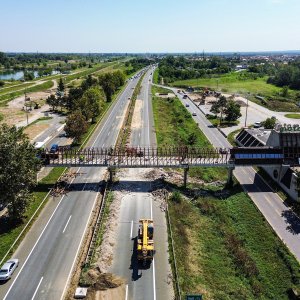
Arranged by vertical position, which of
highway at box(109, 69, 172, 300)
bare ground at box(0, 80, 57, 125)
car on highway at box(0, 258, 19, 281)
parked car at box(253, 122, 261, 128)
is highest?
car on highway at box(0, 258, 19, 281)

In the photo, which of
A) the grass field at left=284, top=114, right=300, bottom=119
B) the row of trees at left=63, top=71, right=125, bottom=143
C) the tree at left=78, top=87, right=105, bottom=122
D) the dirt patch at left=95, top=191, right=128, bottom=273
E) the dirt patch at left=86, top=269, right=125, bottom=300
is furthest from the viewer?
the grass field at left=284, top=114, right=300, bottom=119

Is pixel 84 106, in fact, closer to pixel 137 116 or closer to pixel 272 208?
pixel 137 116

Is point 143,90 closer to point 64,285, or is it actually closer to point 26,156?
point 26,156

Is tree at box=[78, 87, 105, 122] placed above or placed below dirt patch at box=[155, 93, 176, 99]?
above

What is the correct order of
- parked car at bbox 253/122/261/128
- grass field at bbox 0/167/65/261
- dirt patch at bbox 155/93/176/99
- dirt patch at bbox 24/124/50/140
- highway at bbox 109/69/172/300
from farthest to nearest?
dirt patch at bbox 155/93/176/99 → parked car at bbox 253/122/261/128 → dirt patch at bbox 24/124/50/140 → grass field at bbox 0/167/65/261 → highway at bbox 109/69/172/300

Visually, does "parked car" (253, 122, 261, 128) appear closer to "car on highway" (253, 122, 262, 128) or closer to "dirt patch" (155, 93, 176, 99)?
→ "car on highway" (253, 122, 262, 128)

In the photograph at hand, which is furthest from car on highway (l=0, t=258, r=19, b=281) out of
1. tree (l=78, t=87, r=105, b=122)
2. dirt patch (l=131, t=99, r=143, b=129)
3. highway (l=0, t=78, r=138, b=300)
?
dirt patch (l=131, t=99, r=143, b=129)

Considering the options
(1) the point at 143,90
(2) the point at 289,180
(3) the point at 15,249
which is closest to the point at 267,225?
(2) the point at 289,180
